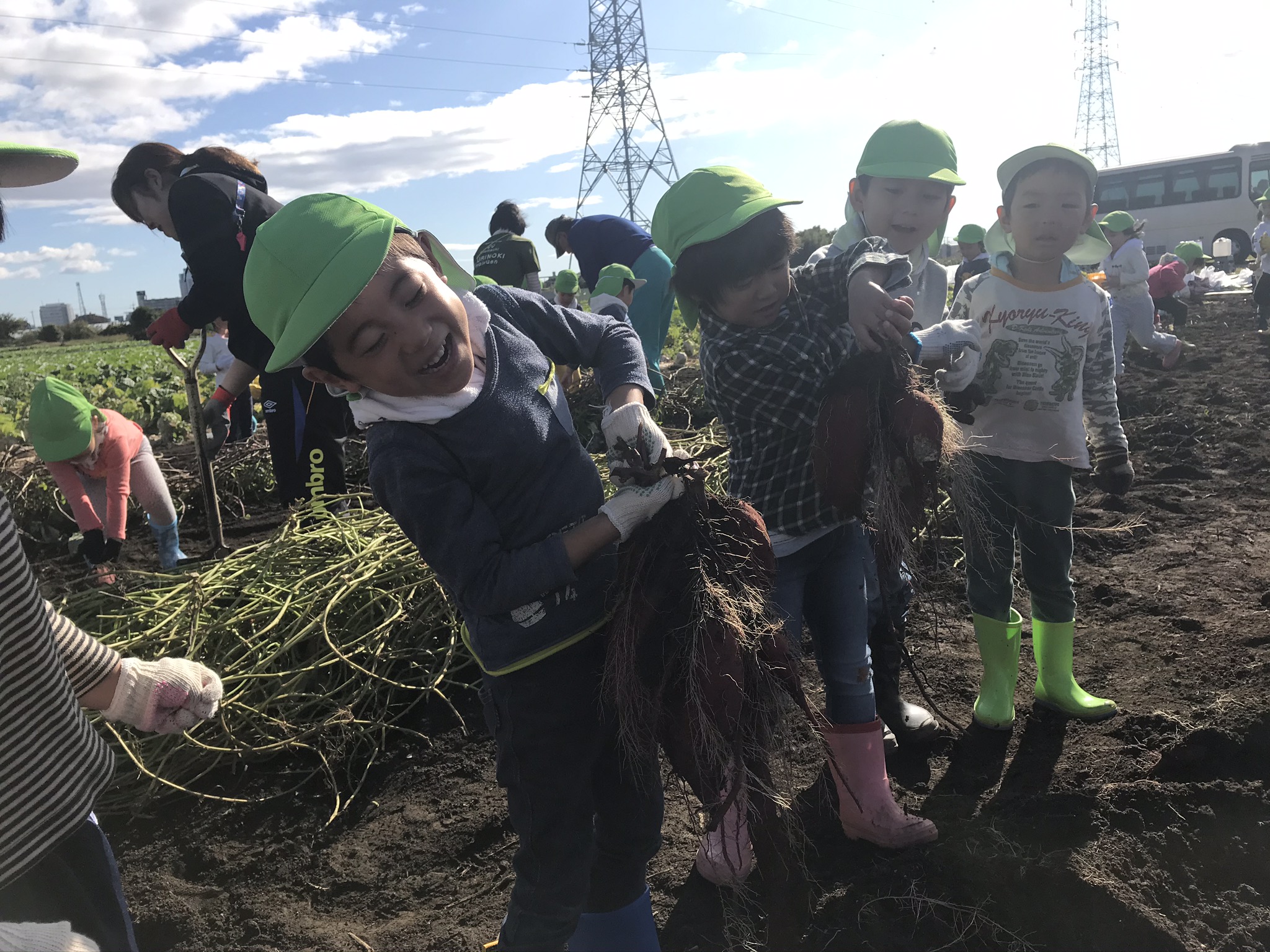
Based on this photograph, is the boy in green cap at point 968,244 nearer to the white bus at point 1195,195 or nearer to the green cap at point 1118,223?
the green cap at point 1118,223

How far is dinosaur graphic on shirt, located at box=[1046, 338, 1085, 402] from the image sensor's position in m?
2.25

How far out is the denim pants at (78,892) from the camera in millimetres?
1051

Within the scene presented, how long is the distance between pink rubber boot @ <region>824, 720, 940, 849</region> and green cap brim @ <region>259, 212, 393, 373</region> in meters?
1.44

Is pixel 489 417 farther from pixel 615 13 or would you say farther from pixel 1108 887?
pixel 615 13

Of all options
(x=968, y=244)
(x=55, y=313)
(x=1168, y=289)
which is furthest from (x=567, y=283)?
(x=55, y=313)

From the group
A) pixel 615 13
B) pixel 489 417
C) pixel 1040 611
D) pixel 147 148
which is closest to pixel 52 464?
pixel 147 148

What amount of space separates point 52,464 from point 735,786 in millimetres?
3864

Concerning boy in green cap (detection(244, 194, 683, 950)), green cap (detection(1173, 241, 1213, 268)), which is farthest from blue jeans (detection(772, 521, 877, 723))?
green cap (detection(1173, 241, 1213, 268))

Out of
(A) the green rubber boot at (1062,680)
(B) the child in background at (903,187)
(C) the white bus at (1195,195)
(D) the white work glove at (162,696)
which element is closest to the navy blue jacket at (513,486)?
(D) the white work glove at (162,696)

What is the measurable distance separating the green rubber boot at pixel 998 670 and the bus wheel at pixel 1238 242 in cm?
2216

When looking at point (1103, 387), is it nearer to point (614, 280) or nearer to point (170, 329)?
point (614, 280)

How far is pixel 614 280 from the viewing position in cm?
457

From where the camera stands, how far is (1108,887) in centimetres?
170

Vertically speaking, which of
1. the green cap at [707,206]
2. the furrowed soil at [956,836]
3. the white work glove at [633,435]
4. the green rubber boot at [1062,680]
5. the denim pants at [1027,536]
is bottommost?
the furrowed soil at [956,836]
